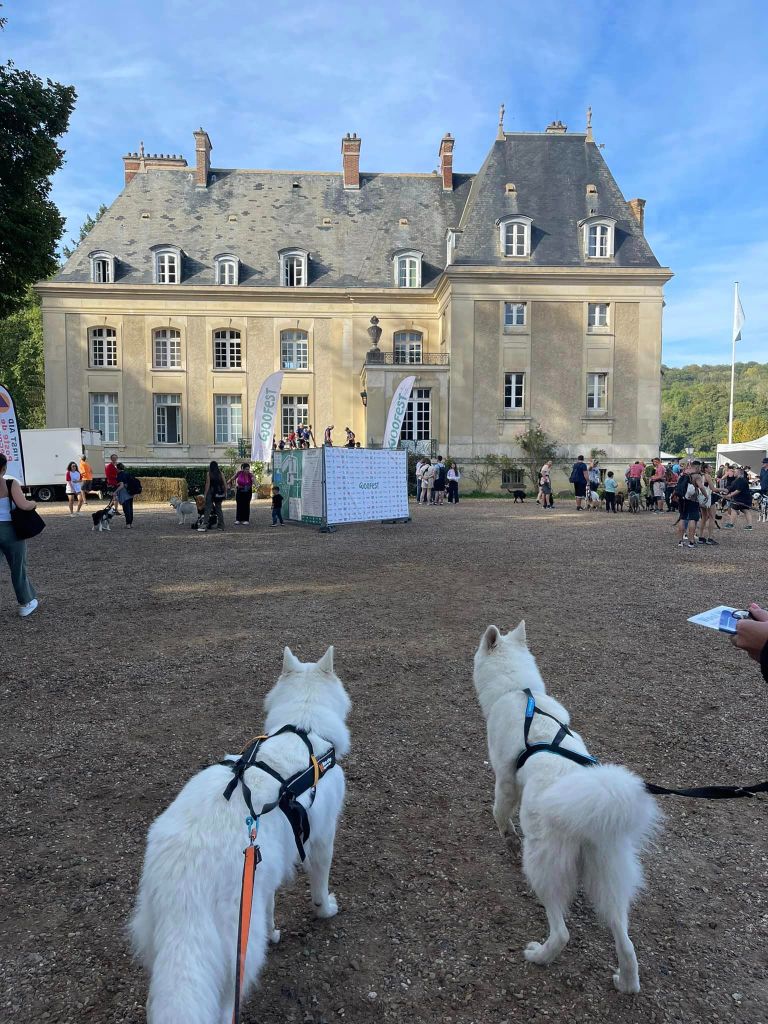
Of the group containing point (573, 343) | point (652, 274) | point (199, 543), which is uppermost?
point (652, 274)

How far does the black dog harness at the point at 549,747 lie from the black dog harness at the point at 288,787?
0.87m

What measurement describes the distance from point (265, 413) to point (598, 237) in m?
21.9

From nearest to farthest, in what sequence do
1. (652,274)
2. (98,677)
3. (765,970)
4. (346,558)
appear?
1. (765,970)
2. (98,677)
3. (346,558)
4. (652,274)

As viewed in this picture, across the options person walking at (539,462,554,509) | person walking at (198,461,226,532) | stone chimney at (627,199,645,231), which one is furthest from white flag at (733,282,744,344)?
person walking at (198,461,226,532)

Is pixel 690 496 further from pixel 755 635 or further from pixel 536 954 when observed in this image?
pixel 536 954

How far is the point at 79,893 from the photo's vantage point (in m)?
3.12

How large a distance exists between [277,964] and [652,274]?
39757 millimetres

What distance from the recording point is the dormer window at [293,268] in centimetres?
4106

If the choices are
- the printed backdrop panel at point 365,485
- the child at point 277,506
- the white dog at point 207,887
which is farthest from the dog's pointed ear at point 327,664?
the child at point 277,506

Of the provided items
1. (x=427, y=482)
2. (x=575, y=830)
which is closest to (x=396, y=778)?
(x=575, y=830)

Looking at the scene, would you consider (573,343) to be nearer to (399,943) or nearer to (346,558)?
(346,558)

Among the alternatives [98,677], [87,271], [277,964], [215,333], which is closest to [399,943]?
[277,964]

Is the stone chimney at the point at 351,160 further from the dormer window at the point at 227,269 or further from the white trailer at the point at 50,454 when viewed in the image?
the white trailer at the point at 50,454

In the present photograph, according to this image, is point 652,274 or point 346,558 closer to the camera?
point 346,558
